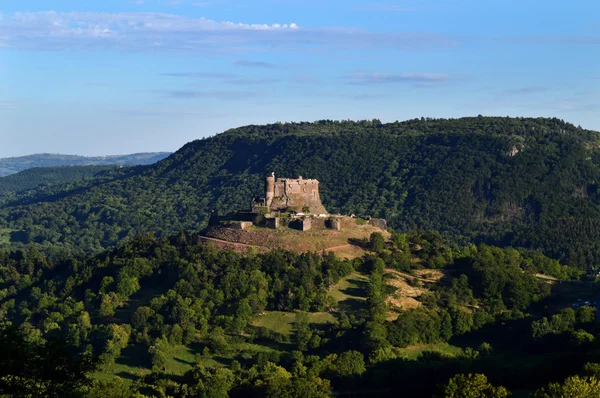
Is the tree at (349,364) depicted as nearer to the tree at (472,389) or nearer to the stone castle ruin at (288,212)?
the tree at (472,389)

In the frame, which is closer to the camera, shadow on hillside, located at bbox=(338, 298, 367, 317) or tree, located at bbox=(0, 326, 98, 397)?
tree, located at bbox=(0, 326, 98, 397)

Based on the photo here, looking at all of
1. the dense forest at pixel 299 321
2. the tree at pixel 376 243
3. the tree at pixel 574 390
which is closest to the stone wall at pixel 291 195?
the tree at pixel 376 243

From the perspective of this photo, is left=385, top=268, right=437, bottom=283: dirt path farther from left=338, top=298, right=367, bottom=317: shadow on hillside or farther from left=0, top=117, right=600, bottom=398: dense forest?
left=338, top=298, right=367, bottom=317: shadow on hillside

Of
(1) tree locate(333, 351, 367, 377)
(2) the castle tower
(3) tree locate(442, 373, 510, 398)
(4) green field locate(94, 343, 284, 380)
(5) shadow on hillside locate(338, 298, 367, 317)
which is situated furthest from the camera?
(2) the castle tower

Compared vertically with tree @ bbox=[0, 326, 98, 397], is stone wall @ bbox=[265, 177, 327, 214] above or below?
above

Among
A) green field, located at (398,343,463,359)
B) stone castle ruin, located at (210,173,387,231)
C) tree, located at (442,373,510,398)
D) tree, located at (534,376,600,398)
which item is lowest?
green field, located at (398,343,463,359)

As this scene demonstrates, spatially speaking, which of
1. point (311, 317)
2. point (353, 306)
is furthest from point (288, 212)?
point (311, 317)

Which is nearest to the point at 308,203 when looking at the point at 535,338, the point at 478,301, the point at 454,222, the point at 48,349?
the point at 478,301

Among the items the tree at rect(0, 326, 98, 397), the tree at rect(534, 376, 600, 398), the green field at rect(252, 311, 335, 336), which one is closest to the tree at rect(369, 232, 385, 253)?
the green field at rect(252, 311, 335, 336)

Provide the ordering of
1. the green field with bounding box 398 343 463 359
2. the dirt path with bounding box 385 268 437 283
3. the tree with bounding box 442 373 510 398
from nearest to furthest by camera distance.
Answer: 1. the tree with bounding box 442 373 510 398
2. the green field with bounding box 398 343 463 359
3. the dirt path with bounding box 385 268 437 283
